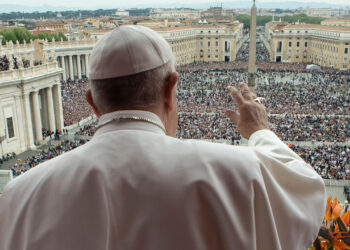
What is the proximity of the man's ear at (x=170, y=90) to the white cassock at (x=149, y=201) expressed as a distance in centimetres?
23

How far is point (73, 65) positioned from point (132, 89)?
165ft

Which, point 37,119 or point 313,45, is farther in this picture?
point 313,45

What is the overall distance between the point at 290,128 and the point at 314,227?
2405 cm

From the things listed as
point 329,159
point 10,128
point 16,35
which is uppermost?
Result: point 16,35

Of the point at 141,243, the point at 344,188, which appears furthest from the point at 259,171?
the point at 344,188

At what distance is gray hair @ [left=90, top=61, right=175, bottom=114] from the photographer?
5.24ft

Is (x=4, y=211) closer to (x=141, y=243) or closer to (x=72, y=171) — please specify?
(x=72, y=171)

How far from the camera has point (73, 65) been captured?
5006 centimetres

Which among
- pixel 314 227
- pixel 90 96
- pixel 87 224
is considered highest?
pixel 90 96

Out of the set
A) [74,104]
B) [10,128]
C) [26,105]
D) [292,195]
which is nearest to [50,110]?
[26,105]

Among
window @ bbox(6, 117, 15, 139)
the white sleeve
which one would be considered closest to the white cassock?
the white sleeve

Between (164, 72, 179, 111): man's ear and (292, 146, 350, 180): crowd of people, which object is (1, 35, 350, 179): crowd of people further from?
(164, 72, 179, 111): man's ear

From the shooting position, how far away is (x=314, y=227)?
62.6 inches

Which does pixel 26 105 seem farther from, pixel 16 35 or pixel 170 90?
pixel 16 35
